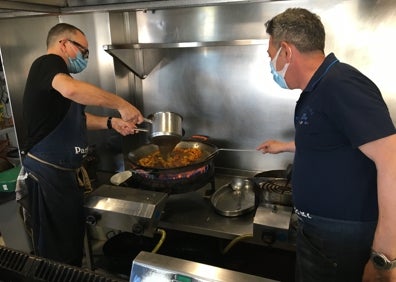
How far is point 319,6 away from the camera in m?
1.68

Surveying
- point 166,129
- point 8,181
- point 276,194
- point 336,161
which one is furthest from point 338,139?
point 8,181

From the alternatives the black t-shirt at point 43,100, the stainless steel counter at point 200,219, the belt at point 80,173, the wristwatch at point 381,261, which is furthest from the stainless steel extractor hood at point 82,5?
the wristwatch at point 381,261

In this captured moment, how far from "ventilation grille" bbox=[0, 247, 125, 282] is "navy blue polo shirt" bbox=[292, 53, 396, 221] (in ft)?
2.19

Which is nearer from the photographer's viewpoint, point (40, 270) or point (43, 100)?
point (40, 270)

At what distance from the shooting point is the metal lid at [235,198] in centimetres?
156

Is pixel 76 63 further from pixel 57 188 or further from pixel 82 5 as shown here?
pixel 57 188

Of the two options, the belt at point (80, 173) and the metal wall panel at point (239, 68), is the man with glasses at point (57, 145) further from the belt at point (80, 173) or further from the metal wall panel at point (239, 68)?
the metal wall panel at point (239, 68)

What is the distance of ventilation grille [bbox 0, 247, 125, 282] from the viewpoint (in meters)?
Result: 0.64

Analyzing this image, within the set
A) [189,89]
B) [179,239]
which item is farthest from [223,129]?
[179,239]

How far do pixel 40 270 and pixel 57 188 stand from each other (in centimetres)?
92

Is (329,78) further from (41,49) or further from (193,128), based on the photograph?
(41,49)

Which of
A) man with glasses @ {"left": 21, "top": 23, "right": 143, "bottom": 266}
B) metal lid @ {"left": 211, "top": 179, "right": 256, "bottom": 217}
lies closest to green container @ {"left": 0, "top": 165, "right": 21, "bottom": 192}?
man with glasses @ {"left": 21, "top": 23, "right": 143, "bottom": 266}

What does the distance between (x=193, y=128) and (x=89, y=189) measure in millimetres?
758

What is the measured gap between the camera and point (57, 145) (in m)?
1.49
